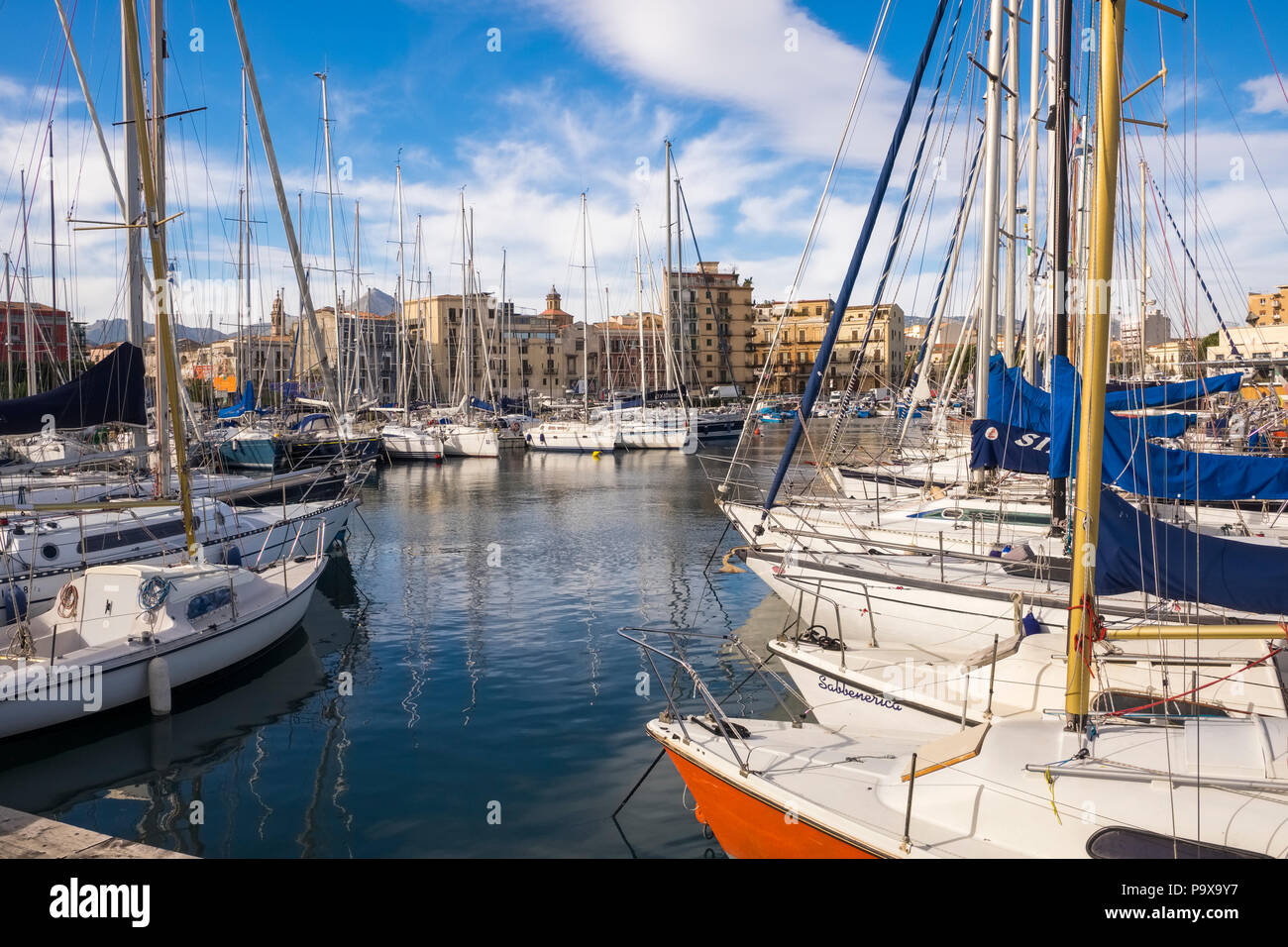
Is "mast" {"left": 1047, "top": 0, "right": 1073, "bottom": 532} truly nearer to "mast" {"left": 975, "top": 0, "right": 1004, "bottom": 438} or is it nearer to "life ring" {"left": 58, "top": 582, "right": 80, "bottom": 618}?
"mast" {"left": 975, "top": 0, "right": 1004, "bottom": 438}

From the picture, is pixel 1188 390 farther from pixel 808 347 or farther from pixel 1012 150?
pixel 808 347

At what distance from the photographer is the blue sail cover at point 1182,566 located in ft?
30.0

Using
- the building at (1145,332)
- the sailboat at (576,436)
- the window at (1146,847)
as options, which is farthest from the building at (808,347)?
the window at (1146,847)

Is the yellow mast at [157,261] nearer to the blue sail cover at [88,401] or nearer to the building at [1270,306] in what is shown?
the blue sail cover at [88,401]

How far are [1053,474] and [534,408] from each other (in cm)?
7614

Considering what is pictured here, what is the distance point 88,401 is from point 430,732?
35.9 ft

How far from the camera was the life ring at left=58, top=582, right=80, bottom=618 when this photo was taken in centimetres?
1397

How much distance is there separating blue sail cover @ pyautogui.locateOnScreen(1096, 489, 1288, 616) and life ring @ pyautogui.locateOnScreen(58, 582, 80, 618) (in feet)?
46.9

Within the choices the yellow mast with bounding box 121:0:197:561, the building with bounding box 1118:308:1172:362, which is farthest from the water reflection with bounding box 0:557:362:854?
the building with bounding box 1118:308:1172:362

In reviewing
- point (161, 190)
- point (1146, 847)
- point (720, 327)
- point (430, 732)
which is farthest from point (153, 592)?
point (720, 327)

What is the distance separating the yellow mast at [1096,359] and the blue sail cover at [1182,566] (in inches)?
77.3

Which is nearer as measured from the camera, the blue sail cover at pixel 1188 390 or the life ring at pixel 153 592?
the life ring at pixel 153 592

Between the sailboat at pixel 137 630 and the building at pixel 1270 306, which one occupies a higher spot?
the building at pixel 1270 306
